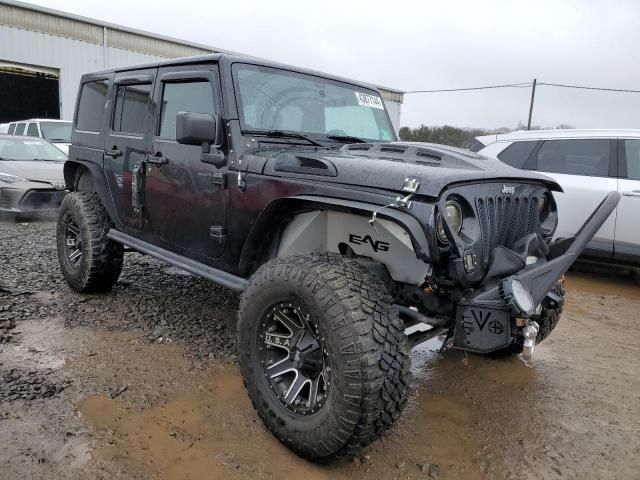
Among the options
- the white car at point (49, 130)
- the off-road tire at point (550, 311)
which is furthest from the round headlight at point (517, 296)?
the white car at point (49, 130)

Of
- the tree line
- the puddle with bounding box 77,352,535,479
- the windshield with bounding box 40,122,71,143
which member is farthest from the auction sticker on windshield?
the tree line

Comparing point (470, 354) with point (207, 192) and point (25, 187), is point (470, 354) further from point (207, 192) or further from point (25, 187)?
point (25, 187)

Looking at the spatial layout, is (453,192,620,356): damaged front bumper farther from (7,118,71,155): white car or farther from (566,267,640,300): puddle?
(7,118,71,155): white car

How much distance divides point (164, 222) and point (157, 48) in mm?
17920

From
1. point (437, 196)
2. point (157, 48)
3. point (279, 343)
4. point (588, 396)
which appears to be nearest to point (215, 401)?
point (279, 343)

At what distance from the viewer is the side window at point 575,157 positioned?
239 inches

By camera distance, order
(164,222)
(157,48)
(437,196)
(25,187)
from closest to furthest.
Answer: (437,196), (164,222), (25,187), (157,48)

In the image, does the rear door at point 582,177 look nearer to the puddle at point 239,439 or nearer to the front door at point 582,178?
the front door at point 582,178

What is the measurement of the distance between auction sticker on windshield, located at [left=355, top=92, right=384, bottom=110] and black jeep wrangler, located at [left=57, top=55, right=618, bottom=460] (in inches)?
0.5

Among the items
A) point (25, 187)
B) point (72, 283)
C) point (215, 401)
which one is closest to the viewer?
point (215, 401)

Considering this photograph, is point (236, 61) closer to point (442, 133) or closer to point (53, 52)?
point (53, 52)

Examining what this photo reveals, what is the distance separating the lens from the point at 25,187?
805cm

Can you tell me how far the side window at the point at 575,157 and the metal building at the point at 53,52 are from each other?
16.0 m

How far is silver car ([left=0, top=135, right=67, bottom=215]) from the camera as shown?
800 centimetres
